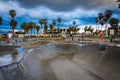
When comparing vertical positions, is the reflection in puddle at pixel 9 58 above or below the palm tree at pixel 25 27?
below

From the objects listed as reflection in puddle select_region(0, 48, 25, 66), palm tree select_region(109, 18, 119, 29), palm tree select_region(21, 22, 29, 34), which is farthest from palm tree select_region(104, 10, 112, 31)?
reflection in puddle select_region(0, 48, 25, 66)

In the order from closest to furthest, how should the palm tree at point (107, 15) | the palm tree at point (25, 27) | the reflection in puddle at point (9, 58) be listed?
the reflection in puddle at point (9, 58)
the palm tree at point (107, 15)
the palm tree at point (25, 27)

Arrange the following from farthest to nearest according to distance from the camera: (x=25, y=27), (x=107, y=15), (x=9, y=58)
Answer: (x=25, y=27) → (x=107, y=15) → (x=9, y=58)

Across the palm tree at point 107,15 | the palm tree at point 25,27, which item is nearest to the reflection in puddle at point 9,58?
the palm tree at point 107,15

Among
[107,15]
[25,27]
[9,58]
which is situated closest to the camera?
[9,58]

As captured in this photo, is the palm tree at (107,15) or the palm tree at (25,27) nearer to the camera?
the palm tree at (107,15)

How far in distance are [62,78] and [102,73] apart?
389cm

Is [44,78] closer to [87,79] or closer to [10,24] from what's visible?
[87,79]

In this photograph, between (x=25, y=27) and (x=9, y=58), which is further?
(x=25, y=27)

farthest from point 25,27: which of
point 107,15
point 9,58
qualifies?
point 9,58

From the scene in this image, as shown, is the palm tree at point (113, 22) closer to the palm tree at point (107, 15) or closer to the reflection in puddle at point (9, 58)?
the palm tree at point (107, 15)

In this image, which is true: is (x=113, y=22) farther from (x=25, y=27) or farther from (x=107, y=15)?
(x=25, y=27)

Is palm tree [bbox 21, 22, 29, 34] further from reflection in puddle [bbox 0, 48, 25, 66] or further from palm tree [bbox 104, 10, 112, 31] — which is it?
reflection in puddle [bbox 0, 48, 25, 66]

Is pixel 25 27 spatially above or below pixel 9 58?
above
